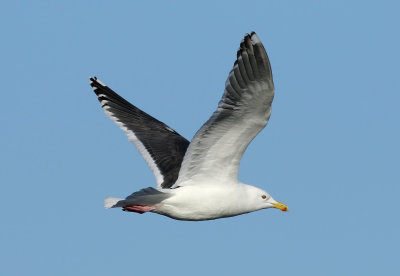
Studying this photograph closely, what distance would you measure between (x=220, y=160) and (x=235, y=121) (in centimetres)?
93

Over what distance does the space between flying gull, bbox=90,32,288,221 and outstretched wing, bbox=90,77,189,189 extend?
0.02 metres

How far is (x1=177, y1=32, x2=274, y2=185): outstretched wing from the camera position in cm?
947

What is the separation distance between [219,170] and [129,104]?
372cm

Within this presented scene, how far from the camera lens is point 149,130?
13.7 m

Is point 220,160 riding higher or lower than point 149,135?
lower

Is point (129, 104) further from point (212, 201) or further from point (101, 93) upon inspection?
point (212, 201)

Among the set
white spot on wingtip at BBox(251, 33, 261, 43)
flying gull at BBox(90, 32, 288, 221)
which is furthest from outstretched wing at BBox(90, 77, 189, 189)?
white spot on wingtip at BBox(251, 33, 261, 43)

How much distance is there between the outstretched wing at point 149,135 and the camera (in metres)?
12.4

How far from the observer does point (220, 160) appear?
1085cm

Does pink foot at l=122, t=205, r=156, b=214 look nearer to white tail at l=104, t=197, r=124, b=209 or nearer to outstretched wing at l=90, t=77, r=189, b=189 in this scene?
white tail at l=104, t=197, r=124, b=209

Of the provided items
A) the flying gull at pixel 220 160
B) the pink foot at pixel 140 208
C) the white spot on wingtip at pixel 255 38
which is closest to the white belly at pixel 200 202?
the flying gull at pixel 220 160

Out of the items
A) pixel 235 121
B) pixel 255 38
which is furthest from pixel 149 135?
pixel 255 38

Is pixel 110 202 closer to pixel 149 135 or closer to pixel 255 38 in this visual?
pixel 149 135

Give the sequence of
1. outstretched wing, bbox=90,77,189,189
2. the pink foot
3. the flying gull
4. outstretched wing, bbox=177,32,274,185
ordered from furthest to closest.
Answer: outstretched wing, bbox=90,77,189,189 → the pink foot → the flying gull → outstretched wing, bbox=177,32,274,185
